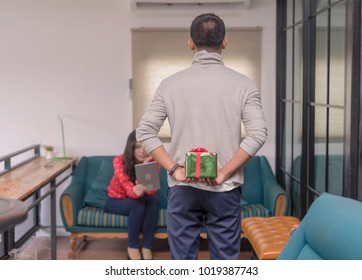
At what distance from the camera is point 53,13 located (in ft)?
15.9

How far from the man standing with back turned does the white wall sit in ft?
9.20

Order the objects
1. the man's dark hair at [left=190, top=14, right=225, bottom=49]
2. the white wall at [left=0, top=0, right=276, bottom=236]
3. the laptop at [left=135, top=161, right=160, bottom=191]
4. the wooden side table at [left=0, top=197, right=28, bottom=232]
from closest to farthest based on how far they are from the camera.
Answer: the wooden side table at [left=0, top=197, right=28, bottom=232]
the man's dark hair at [left=190, top=14, right=225, bottom=49]
the laptop at [left=135, top=161, right=160, bottom=191]
the white wall at [left=0, top=0, right=276, bottom=236]

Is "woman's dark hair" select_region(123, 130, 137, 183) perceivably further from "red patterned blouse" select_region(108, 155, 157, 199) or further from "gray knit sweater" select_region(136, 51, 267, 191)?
"gray knit sweater" select_region(136, 51, 267, 191)

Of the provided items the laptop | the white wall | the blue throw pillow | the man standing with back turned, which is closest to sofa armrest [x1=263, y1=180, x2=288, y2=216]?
the white wall

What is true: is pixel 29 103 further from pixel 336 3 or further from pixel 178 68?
pixel 336 3

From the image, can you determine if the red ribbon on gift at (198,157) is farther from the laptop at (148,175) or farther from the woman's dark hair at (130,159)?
the woman's dark hair at (130,159)

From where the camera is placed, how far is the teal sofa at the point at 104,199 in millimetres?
4195

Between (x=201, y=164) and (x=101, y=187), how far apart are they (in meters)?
2.64

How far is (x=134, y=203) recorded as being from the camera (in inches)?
165

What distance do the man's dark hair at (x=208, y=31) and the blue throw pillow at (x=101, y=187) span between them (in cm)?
248

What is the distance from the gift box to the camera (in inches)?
77.1

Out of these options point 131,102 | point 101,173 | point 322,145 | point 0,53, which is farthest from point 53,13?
point 322,145

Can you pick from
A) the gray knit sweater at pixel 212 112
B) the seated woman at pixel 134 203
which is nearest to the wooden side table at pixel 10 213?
the gray knit sweater at pixel 212 112

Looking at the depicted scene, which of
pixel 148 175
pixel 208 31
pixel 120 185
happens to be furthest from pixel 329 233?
pixel 120 185
